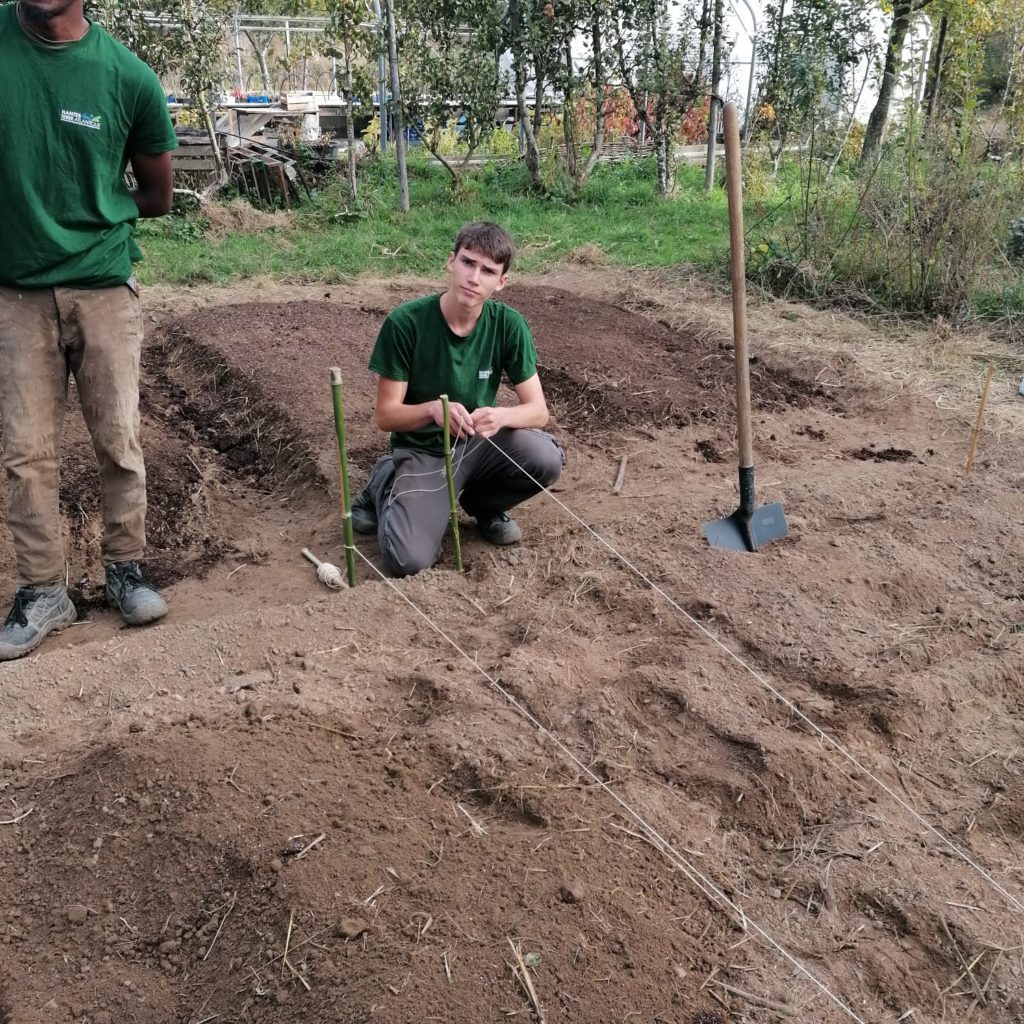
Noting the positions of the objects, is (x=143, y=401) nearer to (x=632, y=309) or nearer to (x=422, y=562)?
(x=422, y=562)

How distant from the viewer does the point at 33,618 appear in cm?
327

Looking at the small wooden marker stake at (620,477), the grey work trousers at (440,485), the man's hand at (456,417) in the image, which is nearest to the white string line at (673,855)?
the grey work trousers at (440,485)

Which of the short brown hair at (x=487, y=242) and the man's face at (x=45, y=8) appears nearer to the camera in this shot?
the man's face at (x=45, y=8)

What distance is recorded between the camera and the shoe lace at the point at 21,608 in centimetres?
325

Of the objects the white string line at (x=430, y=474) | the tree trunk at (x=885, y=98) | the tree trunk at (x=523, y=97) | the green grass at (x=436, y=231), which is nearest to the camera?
the white string line at (x=430, y=474)

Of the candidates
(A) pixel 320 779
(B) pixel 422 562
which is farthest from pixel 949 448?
(A) pixel 320 779

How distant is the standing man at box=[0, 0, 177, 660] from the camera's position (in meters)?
2.91

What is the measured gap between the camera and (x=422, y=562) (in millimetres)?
3520

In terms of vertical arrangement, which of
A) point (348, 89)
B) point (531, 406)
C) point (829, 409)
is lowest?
point (829, 409)

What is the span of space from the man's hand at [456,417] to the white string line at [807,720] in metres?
0.22

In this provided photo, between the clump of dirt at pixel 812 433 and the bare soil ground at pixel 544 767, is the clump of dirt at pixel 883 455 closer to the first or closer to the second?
the bare soil ground at pixel 544 767

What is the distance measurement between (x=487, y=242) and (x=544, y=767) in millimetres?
1751

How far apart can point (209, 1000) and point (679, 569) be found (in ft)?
7.00

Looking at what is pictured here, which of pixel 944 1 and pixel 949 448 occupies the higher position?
pixel 944 1
